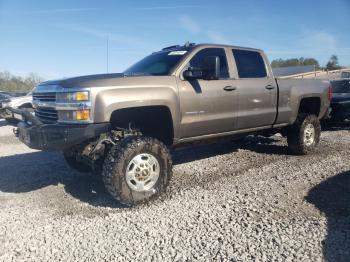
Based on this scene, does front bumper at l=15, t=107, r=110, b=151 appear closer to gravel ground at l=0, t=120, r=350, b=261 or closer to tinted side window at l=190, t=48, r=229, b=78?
gravel ground at l=0, t=120, r=350, b=261

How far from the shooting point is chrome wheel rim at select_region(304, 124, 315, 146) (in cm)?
669

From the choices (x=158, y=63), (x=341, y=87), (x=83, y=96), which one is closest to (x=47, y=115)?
(x=83, y=96)

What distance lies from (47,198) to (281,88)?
4.22 metres

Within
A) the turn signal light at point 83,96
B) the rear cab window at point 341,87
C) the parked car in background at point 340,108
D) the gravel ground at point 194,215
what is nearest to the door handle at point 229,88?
the gravel ground at point 194,215

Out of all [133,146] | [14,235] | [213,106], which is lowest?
[14,235]

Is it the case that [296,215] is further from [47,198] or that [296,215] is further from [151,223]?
[47,198]

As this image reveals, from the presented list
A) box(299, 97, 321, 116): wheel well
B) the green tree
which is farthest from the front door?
the green tree

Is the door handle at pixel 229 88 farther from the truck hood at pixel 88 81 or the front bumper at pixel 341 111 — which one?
the front bumper at pixel 341 111

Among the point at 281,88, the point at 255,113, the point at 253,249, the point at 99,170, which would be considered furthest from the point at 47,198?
the point at 281,88

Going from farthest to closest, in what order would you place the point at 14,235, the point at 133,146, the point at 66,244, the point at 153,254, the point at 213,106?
1. the point at 213,106
2. the point at 133,146
3. the point at 14,235
4. the point at 66,244
5. the point at 153,254

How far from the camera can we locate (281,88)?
241 inches

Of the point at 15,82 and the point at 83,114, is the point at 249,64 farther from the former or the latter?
the point at 15,82

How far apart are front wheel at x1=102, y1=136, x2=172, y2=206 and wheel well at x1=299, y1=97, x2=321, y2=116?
3824 mm

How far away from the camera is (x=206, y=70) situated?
4586 mm
